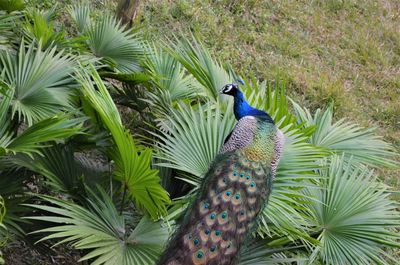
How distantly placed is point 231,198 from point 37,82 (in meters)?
1.25

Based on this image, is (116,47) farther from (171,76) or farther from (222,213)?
(222,213)

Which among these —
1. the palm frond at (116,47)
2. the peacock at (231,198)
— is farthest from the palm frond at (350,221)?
the palm frond at (116,47)

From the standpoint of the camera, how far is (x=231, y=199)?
3121mm

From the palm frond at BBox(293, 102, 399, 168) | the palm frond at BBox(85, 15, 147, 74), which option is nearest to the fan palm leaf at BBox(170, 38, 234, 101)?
the palm frond at BBox(85, 15, 147, 74)

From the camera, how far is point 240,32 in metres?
6.92

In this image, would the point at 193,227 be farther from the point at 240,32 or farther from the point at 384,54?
the point at 384,54

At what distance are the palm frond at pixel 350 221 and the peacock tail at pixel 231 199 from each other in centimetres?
41

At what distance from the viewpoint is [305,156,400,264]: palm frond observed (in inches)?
136

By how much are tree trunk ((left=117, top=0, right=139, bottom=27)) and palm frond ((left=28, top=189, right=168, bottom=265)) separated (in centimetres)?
239

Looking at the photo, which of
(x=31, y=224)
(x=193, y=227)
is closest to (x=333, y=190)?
(x=193, y=227)

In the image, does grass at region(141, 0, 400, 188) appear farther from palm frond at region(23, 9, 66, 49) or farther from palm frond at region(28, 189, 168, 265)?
palm frond at region(28, 189, 168, 265)

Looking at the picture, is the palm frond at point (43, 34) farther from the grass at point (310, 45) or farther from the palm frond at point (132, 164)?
the grass at point (310, 45)

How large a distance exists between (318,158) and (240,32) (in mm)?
3370

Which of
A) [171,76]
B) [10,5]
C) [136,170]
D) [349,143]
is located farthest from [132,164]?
[10,5]
